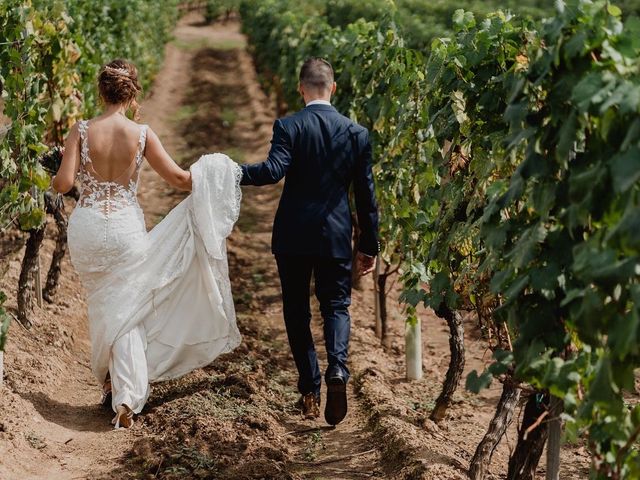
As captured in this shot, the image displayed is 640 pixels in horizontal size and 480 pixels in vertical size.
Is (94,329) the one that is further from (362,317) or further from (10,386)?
(362,317)

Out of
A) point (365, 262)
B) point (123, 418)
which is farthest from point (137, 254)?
point (365, 262)

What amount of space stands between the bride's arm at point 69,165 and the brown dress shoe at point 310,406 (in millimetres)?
1792

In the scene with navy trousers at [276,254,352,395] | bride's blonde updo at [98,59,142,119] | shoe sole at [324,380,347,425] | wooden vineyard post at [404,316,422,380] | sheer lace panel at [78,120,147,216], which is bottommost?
wooden vineyard post at [404,316,422,380]

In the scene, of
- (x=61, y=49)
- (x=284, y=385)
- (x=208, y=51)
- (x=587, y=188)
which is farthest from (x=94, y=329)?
(x=208, y=51)

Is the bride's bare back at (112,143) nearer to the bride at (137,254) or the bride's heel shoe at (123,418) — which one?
the bride at (137,254)

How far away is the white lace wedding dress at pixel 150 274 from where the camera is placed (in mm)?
5426

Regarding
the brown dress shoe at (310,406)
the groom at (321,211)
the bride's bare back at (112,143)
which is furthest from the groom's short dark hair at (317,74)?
the brown dress shoe at (310,406)

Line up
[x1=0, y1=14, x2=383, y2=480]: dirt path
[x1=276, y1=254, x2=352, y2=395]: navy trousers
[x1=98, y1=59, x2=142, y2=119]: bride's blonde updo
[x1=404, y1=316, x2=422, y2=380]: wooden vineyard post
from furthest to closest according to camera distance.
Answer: [x1=404, y1=316, x2=422, y2=380]: wooden vineyard post
[x1=276, y1=254, x2=352, y2=395]: navy trousers
[x1=98, y1=59, x2=142, y2=119]: bride's blonde updo
[x1=0, y1=14, x2=383, y2=480]: dirt path

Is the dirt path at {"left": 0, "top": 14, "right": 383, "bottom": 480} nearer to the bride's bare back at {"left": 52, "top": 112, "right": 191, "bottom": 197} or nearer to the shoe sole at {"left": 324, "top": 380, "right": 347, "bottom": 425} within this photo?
the shoe sole at {"left": 324, "top": 380, "right": 347, "bottom": 425}

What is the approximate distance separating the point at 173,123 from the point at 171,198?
574 cm

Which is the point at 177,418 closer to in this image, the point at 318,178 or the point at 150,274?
the point at 150,274

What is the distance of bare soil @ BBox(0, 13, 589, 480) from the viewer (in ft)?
15.9

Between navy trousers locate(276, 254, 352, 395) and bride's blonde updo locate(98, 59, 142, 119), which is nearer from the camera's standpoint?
bride's blonde updo locate(98, 59, 142, 119)

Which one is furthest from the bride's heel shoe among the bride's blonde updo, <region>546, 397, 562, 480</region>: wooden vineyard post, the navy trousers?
<region>546, 397, 562, 480</region>: wooden vineyard post
